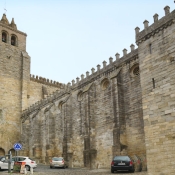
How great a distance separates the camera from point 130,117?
72.2 feet

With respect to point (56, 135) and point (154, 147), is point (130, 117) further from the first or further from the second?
point (56, 135)

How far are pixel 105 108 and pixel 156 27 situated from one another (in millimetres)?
10896

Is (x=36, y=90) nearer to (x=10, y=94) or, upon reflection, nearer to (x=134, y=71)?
(x=10, y=94)

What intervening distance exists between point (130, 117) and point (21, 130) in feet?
64.7

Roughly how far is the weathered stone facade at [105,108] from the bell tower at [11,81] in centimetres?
13

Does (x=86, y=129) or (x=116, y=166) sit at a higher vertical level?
(x=86, y=129)

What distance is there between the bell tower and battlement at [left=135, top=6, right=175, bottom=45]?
79.1ft

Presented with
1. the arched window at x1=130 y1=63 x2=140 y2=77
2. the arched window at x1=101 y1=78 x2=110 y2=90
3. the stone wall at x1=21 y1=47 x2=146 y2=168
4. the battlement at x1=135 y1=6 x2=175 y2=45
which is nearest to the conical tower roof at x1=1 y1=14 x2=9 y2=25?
the stone wall at x1=21 y1=47 x2=146 y2=168

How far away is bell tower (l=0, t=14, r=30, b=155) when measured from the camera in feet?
117

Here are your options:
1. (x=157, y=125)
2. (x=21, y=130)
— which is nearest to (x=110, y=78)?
(x=157, y=125)

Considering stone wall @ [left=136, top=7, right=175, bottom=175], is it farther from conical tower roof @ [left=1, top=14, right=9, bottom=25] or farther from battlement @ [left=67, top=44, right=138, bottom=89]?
conical tower roof @ [left=1, top=14, right=9, bottom=25]

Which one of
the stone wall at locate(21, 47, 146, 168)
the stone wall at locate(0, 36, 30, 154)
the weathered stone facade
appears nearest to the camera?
the weathered stone facade

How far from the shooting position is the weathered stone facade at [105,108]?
14172 millimetres

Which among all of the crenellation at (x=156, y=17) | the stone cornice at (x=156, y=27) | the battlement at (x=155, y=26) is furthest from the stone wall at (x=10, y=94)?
the crenellation at (x=156, y=17)
